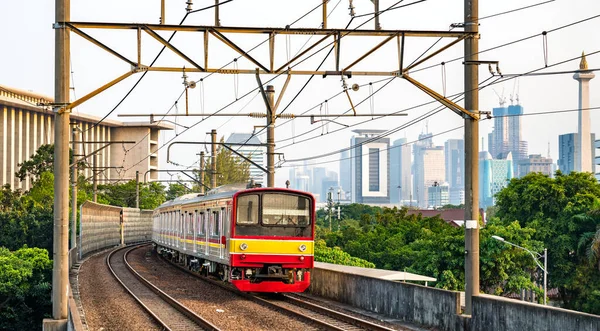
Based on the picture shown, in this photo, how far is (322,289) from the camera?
2173 centimetres

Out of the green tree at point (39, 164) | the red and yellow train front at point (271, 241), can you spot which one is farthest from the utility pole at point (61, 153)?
the green tree at point (39, 164)

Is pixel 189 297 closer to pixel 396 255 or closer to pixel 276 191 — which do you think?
pixel 276 191

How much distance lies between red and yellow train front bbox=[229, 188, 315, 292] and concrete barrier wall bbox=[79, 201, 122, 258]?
19730 mm

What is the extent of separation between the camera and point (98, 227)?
49250 mm

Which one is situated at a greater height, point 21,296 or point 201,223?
point 201,223

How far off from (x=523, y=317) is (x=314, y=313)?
6.01 meters

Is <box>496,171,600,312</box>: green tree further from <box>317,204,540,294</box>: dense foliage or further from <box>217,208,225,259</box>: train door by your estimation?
<box>217,208,225,259</box>: train door

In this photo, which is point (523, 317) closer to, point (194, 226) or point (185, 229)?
point (194, 226)

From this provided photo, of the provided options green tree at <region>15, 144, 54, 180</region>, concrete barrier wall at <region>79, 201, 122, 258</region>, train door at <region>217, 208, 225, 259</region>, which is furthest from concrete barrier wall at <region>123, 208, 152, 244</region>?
train door at <region>217, 208, 225, 259</region>

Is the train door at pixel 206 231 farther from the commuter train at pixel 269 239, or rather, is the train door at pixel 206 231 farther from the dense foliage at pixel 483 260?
the dense foliage at pixel 483 260

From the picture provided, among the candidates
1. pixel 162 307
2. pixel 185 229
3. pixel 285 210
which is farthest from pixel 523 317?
pixel 185 229

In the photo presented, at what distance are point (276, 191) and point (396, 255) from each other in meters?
36.3

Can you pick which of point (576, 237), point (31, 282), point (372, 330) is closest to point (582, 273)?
point (576, 237)

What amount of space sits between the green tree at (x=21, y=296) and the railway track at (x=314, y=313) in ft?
62.7
